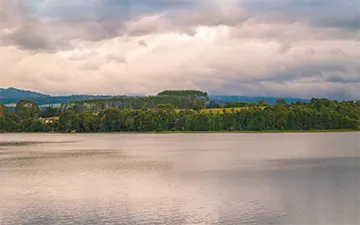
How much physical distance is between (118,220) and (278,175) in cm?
2384

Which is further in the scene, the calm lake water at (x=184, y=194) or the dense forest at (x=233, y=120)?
the dense forest at (x=233, y=120)

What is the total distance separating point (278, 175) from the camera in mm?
48531

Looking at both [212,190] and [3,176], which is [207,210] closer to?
[212,190]

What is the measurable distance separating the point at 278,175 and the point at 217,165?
42.0ft

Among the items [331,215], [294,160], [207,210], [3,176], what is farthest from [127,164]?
[331,215]

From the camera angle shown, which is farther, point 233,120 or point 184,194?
point 233,120

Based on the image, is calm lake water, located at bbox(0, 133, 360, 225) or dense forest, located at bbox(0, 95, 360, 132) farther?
dense forest, located at bbox(0, 95, 360, 132)

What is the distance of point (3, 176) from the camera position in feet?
169

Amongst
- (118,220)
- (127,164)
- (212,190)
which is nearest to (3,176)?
(127,164)

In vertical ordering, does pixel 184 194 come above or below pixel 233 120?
below

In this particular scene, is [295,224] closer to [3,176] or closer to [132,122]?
[3,176]

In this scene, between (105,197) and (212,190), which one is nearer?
(105,197)

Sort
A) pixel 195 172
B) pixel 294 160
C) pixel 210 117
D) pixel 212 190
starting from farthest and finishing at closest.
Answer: pixel 210 117
pixel 294 160
pixel 195 172
pixel 212 190

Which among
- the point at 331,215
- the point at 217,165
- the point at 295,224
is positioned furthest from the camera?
the point at 217,165
